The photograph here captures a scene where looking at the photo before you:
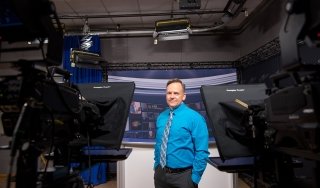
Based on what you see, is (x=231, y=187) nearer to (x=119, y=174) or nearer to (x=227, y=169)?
(x=119, y=174)

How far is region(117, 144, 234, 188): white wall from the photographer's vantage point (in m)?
4.73

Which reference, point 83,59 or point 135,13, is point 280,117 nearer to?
point 83,59

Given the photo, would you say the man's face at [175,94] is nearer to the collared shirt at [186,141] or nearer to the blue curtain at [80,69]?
the collared shirt at [186,141]

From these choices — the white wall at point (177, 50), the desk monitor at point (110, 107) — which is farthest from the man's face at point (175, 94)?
the white wall at point (177, 50)

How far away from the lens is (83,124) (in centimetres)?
184

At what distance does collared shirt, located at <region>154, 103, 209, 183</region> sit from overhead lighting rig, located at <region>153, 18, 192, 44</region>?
238 cm

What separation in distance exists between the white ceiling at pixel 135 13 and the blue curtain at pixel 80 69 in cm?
22

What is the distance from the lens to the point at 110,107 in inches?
77.7

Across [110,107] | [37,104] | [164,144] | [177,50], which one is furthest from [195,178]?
[177,50]

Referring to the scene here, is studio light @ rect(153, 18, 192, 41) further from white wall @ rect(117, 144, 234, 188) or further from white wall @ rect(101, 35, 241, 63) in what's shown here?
white wall @ rect(117, 144, 234, 188)

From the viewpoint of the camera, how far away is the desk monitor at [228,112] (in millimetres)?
1788

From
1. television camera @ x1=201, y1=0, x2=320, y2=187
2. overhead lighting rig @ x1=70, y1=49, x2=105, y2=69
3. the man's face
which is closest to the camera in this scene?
television camera @ x1=201, y1=0, x2=320, y2=187

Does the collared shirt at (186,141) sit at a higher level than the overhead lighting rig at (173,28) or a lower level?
lower

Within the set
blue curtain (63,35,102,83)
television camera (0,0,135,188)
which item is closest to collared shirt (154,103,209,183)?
television camera (0,0,135,188)
